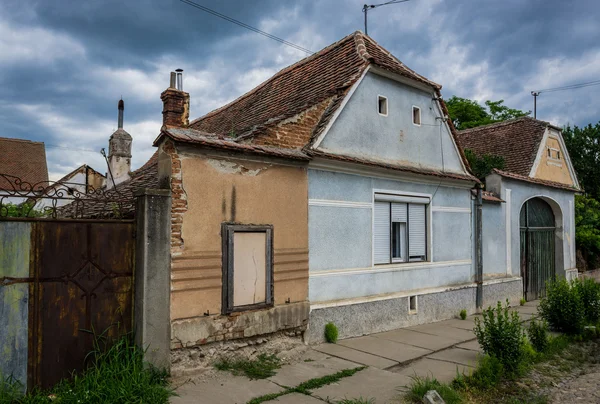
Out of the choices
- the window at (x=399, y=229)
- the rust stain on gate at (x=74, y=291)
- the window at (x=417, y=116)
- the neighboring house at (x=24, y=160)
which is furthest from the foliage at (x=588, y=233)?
the neighboring house at (x=24, y=160)

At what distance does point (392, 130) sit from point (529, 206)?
7.12 metres

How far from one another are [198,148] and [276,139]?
5.62ft

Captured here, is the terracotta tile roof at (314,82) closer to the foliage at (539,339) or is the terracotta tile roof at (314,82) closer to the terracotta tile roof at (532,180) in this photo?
the terracotta tile roof at (532,180)

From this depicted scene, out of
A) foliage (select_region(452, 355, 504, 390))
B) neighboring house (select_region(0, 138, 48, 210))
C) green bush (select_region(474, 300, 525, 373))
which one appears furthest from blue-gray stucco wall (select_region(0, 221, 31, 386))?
neighboring house (select_region(0, 138, 48, 210))

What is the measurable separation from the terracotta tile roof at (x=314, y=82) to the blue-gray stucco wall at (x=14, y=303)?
369 cm

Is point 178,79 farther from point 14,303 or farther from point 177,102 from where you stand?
point 14,303

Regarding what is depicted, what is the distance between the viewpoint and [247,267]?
6973 mm

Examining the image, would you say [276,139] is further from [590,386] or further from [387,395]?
[590,386]

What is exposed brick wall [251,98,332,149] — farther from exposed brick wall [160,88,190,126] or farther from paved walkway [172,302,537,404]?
paved walkway [172,302,537,404]

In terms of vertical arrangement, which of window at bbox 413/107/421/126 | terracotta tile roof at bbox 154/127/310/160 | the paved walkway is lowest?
the paved walkway

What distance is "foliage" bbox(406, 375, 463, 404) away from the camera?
561cm

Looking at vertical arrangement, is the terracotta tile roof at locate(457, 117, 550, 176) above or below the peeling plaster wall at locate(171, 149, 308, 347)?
above

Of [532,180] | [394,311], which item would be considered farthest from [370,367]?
[532,180]

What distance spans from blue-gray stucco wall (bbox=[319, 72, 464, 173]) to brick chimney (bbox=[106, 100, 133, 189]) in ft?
31.6
